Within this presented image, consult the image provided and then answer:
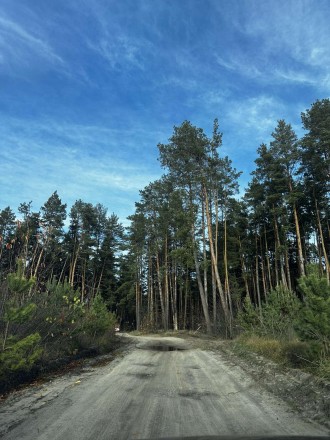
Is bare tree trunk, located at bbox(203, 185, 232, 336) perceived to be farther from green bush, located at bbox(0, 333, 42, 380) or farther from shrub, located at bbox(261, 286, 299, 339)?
green bush, located at bbox(0, 333, 42, 380)

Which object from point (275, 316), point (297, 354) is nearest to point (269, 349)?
point (297, 354)

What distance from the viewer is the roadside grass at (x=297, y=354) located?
7002 millimetres

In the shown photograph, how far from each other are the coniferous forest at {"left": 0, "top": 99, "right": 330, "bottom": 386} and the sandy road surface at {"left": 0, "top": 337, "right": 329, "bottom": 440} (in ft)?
4.26

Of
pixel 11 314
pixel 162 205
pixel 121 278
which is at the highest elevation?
pixel 162 205

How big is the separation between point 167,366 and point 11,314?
5378 mm

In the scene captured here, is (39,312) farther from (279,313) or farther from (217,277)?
(217,277)

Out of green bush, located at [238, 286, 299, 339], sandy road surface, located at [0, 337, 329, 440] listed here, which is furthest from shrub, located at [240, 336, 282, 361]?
sandy road surface, located at [0, 337, 329, 440]

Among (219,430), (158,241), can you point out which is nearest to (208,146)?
(158,241)

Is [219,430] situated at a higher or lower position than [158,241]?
lower

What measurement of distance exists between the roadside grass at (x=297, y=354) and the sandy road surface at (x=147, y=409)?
48.9 inches

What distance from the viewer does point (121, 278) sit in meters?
53.8

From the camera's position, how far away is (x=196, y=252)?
27.2 m

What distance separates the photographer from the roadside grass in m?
7.00

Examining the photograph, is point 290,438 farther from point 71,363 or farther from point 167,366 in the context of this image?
point 71,363
